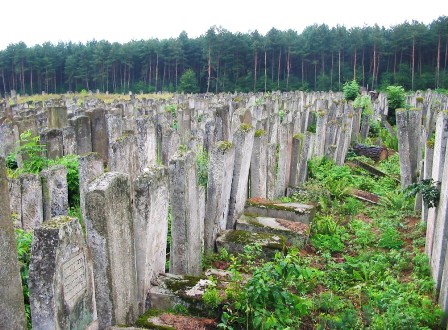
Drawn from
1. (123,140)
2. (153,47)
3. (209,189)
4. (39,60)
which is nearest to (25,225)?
(123,140)

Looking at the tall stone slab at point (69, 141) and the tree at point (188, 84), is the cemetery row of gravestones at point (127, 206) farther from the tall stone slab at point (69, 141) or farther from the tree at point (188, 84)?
the tree at point (188, 84)

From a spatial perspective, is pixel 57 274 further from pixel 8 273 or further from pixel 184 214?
pixel 184 214

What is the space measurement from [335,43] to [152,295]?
6603 cm

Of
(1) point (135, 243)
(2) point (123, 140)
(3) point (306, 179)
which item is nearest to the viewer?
(1) point (135, 243)

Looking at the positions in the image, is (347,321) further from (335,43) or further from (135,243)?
(335,43)

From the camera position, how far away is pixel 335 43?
6556 centimetres

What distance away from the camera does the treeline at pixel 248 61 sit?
196ft

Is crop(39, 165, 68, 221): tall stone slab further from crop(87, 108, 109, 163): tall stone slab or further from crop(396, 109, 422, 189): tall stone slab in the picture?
crop(396, 109, 422, 189): tall stone slab

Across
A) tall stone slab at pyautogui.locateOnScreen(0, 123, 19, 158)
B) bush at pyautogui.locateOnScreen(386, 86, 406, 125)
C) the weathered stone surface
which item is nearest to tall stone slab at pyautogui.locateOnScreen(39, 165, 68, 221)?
the weathered stone surface

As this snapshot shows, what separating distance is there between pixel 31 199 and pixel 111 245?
359cm

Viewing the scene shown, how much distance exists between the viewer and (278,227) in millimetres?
7805

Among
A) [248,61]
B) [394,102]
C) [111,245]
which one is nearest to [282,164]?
[111,245]

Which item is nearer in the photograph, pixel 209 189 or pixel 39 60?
pixel 209 189

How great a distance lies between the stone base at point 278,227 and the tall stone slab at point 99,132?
591cm
